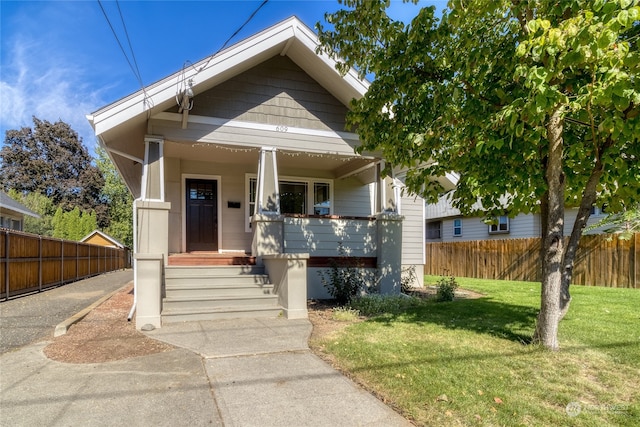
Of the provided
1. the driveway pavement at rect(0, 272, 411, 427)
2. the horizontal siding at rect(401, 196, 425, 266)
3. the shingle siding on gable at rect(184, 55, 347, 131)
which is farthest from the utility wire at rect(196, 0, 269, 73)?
the horizontal siding at rect(401, 196, 425, 266)

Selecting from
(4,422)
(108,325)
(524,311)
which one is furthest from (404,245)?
(4,422)

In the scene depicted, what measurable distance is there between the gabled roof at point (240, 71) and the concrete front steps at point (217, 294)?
9.68ft

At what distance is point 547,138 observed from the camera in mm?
4250

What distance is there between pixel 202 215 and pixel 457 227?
1797 cm

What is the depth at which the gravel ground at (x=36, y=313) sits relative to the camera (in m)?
5.47

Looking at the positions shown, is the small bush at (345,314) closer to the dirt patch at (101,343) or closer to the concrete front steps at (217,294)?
the concrete front steps at (217,294)

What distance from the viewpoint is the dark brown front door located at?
9.66 meters

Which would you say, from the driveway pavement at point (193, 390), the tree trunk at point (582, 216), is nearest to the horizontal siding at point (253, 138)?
the driveway pavement at point (193, 390)

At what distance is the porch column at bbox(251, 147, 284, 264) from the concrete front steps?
0.54 metres

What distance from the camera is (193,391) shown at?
11.0ft

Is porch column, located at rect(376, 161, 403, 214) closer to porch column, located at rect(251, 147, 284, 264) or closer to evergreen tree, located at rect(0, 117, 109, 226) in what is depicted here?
porch column, located at rect(251, 147, 284, 264)

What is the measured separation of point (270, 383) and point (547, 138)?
13.1 feet

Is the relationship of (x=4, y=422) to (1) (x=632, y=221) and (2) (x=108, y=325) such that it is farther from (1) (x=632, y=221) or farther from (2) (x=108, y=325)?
(1) (x=632, y=221)

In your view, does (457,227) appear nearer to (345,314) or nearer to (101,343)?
(345,314)
